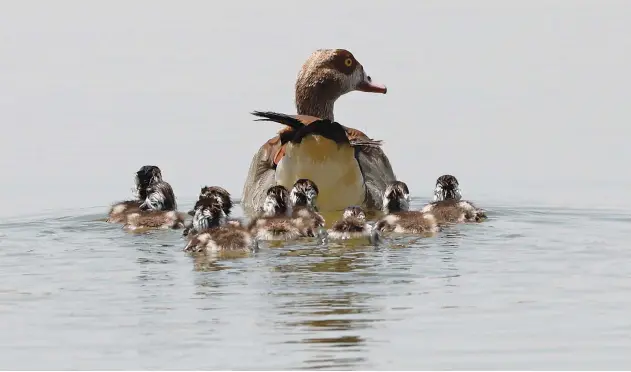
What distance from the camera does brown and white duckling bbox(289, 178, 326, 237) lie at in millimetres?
12328

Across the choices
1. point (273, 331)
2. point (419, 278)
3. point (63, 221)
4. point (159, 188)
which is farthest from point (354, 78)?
point (273, 331)

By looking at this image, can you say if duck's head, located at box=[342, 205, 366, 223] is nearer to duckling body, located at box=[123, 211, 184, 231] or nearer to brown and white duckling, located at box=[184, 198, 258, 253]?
brown and white duckling, located at box=[184, 198, 258, 253]

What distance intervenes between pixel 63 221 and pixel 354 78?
3.87m

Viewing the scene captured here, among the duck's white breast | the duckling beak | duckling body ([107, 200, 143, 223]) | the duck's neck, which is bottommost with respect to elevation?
duckling body ([107, 200, 143, 223])

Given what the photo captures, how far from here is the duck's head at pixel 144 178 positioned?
1495cm

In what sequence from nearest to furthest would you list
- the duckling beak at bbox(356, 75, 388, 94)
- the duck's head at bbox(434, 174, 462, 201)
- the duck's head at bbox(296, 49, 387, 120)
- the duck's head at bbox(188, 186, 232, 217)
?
the duck's head at bbox(188, 186, 232, 217), the duck's head at bbox(434, 174, 462, 201), the duck's head at bbox(296, 49, 387, 120), the duckling beak at bbox(356, 75, 388, 94)

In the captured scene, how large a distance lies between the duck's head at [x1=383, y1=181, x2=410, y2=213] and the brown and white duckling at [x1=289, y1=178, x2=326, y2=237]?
27.5 inches

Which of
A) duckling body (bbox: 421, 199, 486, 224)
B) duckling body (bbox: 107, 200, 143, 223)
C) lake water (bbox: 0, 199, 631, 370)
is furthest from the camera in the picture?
duckling body (bbox: 107, 200, 143, 223)

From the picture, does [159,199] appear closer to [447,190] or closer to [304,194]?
[304,194]

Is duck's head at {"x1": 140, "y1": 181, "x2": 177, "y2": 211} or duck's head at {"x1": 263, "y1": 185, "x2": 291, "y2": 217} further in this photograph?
duck's head at {"x1": 140, "y1": 181, "x2": 177, "y2": 211}

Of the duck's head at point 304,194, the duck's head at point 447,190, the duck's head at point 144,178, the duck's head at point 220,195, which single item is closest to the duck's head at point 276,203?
the duck's head at point 304,194

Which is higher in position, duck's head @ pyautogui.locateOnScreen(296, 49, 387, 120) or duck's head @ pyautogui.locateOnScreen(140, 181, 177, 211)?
duck's head @ pyautogui.locateOnScreen(296, 49, 387, 120)

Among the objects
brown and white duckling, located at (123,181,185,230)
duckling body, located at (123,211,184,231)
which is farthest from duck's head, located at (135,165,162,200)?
duckling body, located at (123,211,184,231)

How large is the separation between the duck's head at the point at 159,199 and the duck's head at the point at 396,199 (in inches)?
85.7
